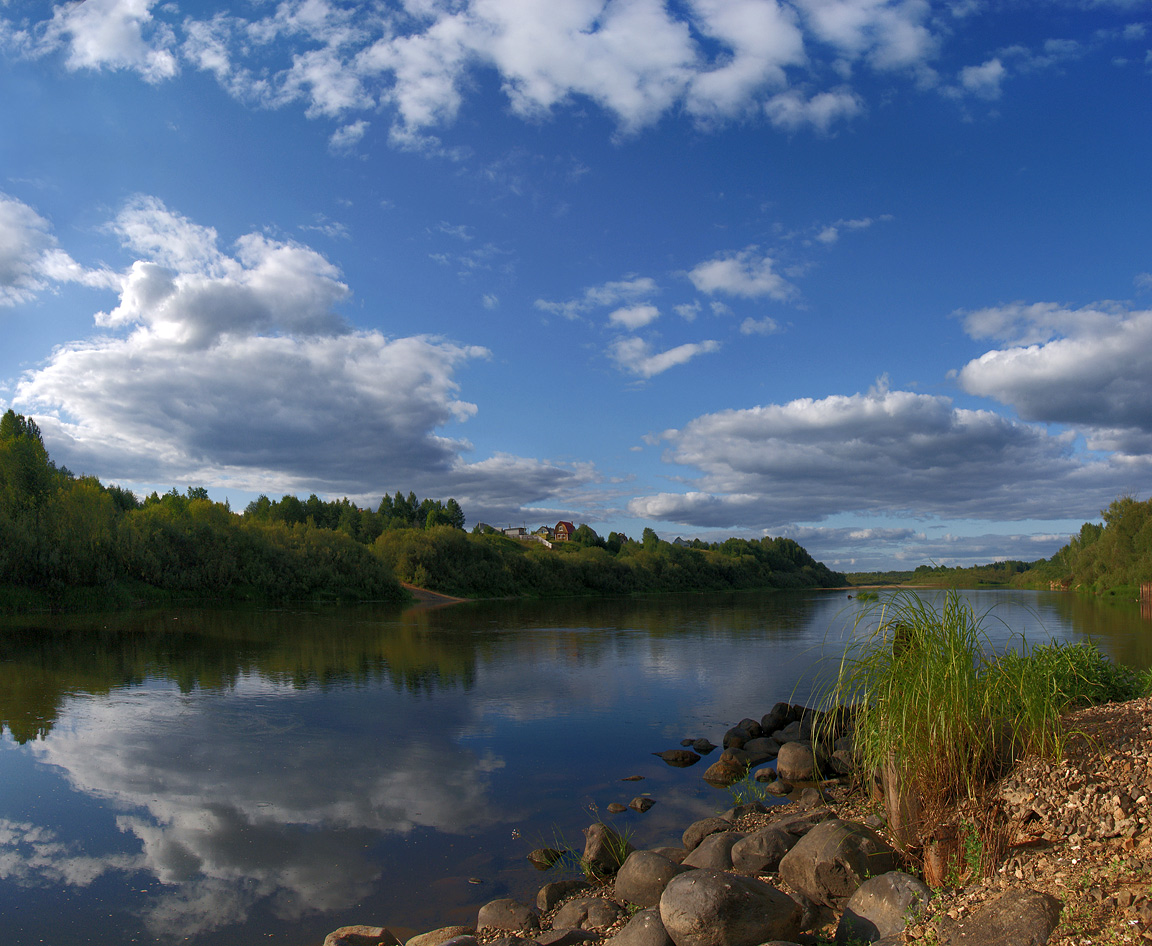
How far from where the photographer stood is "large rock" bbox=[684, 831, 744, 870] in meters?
A: 7.85

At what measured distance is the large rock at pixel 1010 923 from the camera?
4.41 metres

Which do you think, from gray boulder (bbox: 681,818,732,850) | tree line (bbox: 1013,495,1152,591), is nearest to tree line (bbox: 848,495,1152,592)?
tree line (bbox: 1013,495,1152,591)

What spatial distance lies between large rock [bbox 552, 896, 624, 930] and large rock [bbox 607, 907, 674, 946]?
0.59 meters

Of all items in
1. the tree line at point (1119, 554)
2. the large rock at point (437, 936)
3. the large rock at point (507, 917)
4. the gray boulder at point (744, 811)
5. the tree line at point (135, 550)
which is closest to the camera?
the large rock at point (437, 936)

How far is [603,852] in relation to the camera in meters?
8.48

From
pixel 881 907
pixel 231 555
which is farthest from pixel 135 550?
pixel 881 907

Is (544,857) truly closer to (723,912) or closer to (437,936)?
(437,936)

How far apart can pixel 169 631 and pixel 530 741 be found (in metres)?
29.3

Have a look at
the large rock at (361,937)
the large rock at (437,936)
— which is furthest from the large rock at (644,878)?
the large rock at (361,937)

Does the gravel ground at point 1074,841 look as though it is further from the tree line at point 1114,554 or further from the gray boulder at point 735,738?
the tree line at point 1114,554

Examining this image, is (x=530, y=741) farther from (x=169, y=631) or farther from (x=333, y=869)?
(x=169, y=631)

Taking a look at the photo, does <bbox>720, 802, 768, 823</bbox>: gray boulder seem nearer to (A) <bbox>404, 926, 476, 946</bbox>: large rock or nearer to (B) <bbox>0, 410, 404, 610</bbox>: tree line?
(A) <bbox>404, 926, 476, 946</bbox>: large rock

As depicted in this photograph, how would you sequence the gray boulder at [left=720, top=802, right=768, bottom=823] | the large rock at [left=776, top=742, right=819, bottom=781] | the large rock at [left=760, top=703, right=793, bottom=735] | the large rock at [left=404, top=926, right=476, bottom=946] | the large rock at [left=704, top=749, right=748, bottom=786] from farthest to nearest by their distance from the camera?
the large rock at [left=760, top=703, right=793, bottom=735], the large rock at [left=704, top=749, right=748, bottom=786], the large rock at [left=776, top=742, right=819, bottom=781], the gray boulder at [left=720, top=802, right=768, bottom=823], the large rock at [left=404, top=926, right=476, bottom=946]

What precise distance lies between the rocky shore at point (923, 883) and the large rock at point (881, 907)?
0.5 inches
